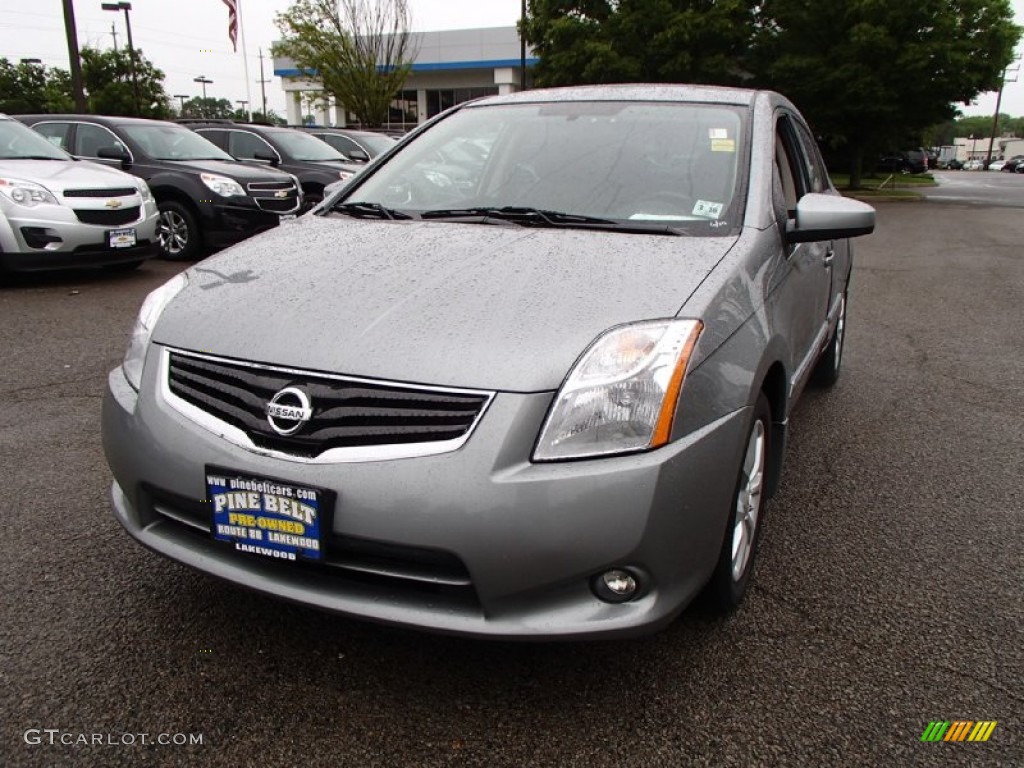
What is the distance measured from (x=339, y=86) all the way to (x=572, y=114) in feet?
104

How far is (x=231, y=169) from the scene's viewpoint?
9.34 meters

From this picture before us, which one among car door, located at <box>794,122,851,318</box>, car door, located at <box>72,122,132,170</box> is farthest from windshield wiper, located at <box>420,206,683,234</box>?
car door, located at <box>72,122,132,170</box>

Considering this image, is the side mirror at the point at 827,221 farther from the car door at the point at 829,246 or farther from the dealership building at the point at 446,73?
the dealership building at the point at 446,73

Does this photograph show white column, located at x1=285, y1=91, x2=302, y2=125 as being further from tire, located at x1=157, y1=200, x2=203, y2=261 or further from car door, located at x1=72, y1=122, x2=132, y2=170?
tire, located at x1=157, y1=200, x2=203, y2=261

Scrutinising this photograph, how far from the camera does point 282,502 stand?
1869 millimetres

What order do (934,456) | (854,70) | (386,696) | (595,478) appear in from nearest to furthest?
1. (595,478)
2. (386,696)
3. (934,456)
4. (854,70)

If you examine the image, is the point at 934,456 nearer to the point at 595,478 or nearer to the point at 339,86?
the point at 595,478

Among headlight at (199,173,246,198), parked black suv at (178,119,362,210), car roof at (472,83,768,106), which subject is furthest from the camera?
parked black suv at (178,119,362,210)

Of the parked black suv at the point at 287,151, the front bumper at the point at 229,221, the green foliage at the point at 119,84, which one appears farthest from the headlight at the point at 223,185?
the green foliage at the point at 119,84

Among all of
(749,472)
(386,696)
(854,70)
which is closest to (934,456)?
(749,472)

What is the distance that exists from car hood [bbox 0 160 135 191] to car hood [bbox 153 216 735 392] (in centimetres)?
570

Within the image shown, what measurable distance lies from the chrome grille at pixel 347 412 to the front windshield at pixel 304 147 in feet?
35.5

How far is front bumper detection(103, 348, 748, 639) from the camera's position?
176 cm

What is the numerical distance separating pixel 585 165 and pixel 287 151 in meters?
10.2
